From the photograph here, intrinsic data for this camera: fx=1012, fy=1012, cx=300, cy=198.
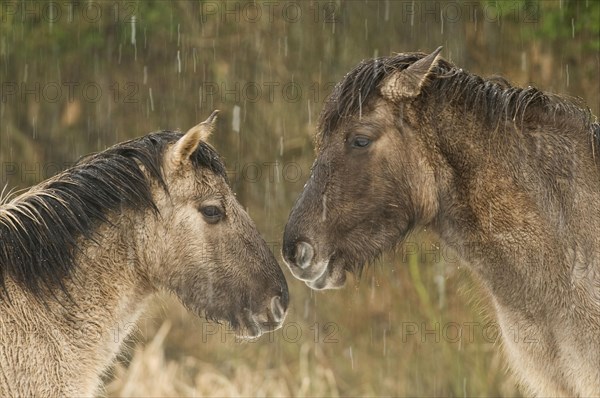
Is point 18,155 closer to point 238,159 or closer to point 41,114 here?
point 41,114

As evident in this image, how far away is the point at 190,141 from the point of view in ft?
19.8

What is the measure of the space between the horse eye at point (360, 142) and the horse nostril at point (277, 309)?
1.09 m

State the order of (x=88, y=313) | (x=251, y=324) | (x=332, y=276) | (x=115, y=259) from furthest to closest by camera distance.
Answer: (x=251, y=324) < (x=332, y=276) < (x=115, y=259) < (x=88, y=313)

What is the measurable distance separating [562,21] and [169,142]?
574cm

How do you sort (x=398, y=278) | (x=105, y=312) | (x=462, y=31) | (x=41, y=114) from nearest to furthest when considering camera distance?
1. (x=105, y=312)
2. (x=462, y=31)
3. (x=398, y=278)
4. (x=41, y=114)

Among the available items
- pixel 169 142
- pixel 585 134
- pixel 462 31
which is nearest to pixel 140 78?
pixel 462 31

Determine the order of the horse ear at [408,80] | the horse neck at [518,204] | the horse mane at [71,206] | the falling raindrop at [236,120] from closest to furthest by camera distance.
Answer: the horse mane at [71,206], the horse neck at [518,204], the horse ear at [408,80], the falling raindrop at [236,120]

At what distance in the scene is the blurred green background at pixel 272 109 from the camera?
1161cm

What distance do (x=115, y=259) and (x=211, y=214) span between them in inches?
25.8

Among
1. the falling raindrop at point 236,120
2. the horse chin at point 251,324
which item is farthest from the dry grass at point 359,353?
the horse chin at point 251,324

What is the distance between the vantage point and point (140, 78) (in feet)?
42.1

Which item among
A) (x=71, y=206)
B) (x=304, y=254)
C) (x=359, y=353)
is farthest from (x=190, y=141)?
(x=359, y=353)

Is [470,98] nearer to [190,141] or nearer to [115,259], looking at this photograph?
[190,141]

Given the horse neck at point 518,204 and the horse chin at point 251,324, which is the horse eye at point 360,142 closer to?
the horse neck at point 518,204
